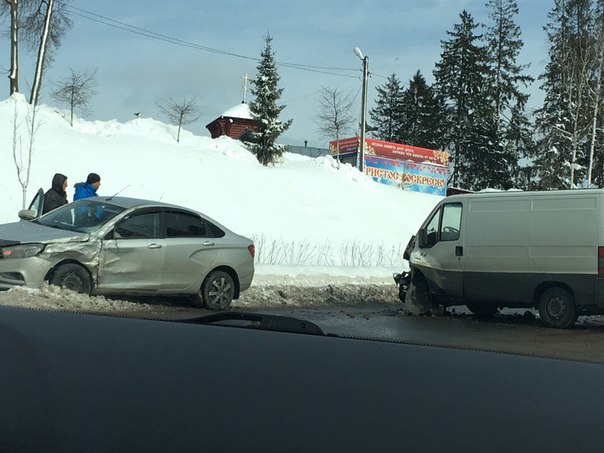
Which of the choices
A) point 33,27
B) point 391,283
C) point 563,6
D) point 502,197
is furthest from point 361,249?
point 563,6

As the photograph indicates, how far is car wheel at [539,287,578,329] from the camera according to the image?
1020cm

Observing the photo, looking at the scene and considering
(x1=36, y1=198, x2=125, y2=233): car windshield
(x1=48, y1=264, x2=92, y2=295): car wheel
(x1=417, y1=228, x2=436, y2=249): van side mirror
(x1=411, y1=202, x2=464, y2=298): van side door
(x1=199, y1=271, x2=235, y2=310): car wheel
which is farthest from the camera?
(x1=417, y1=228, x2=436, y2=249): van side mirror

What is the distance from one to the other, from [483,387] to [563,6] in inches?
1916

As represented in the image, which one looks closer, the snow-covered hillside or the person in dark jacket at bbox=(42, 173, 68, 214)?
the person in dark jacket at bbox=(42, 173, 68, 214)

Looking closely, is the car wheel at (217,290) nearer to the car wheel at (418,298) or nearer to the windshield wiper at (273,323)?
the car wheel at (418,298)

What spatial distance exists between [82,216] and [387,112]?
65.7m

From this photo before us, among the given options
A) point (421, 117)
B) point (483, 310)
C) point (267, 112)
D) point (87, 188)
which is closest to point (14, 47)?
point (267, 112)

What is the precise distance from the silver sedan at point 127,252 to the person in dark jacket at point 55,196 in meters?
1.14

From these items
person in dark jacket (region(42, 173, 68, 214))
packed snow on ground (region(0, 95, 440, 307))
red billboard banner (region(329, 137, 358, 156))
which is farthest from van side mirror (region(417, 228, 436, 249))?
red billboard banner (region(329, 137, 358, 156))

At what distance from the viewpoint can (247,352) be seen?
70.9 inches

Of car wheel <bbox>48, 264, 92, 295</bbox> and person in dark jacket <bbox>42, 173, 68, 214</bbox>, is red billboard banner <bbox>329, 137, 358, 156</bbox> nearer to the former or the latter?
person in dark jacket <bbox>42, 173, 68, 214</bbox>

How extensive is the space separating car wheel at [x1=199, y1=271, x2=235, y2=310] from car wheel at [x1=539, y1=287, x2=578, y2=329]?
15.0 feet

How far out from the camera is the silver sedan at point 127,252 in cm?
945

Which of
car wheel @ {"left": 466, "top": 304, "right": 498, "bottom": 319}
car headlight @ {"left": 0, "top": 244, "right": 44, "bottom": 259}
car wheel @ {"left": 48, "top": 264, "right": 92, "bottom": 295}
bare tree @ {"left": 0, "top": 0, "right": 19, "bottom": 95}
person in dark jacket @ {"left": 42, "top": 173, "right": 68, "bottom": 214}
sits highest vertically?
bare tree @ {"left": 0, "top": 0, "right": 19, "bottom": 95}
